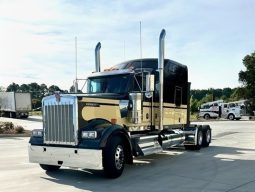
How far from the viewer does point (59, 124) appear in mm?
9945

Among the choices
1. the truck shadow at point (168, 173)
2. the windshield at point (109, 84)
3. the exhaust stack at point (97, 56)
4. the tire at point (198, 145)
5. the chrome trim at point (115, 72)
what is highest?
the exhaust stack at point (97, 56)

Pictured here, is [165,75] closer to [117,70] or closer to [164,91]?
[164,91]

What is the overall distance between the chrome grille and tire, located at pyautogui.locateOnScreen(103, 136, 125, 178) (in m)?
0.84

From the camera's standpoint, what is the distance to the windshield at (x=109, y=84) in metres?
11.9

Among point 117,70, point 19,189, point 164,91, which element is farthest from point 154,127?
point 19,189

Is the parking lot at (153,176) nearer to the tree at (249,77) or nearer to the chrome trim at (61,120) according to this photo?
the chrome trim at (61,120)

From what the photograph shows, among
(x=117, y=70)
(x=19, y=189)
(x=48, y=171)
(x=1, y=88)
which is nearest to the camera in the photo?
(x=19, y=189)

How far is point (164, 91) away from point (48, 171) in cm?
474

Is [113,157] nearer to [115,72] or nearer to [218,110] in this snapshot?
[115,72]

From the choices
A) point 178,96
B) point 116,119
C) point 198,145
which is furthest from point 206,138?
point 116,119

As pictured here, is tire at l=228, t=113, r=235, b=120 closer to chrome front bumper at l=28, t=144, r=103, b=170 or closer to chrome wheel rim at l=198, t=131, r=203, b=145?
chrome wheel rim at l=198, t=131, r=203, b=145

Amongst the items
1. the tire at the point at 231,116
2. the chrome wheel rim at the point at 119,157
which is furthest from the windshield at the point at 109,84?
the tire at the point at 231,116

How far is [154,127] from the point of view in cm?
1302

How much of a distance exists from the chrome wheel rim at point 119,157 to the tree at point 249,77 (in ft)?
206
